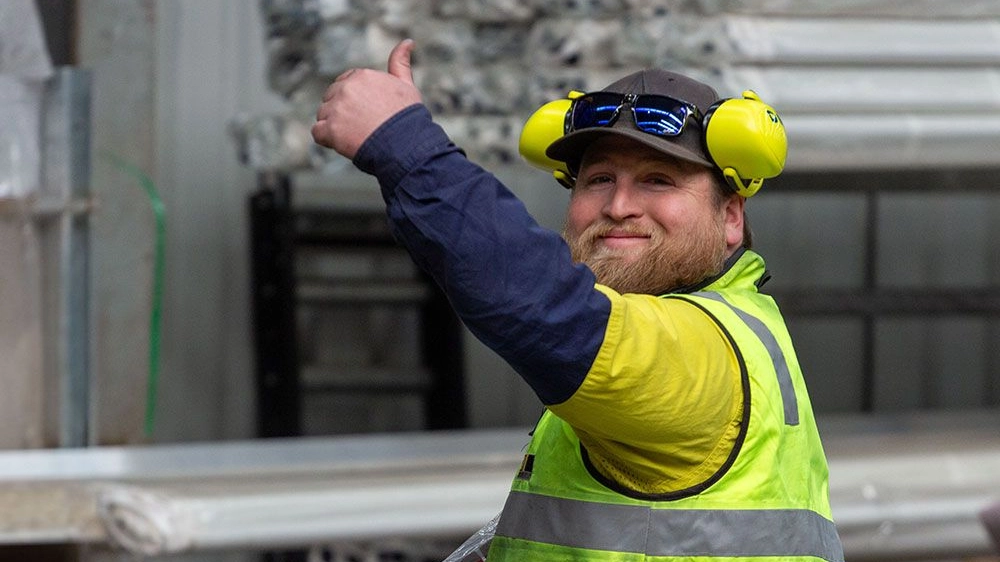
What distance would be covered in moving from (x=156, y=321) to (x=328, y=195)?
1216 mm

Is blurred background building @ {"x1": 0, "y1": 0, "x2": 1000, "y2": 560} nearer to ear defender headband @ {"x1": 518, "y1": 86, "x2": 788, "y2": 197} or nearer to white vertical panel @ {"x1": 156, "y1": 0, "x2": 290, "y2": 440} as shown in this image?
white vertical panel @ {"x1": 156, "y1": 0, "x2": 290, "y2": 440}

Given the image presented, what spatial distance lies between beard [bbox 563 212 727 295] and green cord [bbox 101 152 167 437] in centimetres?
311

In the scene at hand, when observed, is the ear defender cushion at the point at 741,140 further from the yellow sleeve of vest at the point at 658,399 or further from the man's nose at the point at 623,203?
the yellow sleeve of vest at the point at 658,399

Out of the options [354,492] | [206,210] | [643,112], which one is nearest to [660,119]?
[643,112]

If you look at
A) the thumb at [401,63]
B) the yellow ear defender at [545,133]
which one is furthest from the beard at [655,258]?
the thumb at [401,63]

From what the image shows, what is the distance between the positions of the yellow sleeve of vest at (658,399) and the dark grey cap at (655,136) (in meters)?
0.24

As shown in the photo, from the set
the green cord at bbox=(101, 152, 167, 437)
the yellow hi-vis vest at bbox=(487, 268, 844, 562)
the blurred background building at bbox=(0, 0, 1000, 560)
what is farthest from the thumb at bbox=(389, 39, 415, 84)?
the green cord at bbox=(101, 152, 167, 437)

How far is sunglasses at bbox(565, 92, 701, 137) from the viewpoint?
→ 6.09ft

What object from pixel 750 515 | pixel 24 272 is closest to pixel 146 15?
pixel 24 272

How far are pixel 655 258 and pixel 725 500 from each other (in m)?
0.35

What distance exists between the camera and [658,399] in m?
1.56

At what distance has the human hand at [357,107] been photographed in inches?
58.8

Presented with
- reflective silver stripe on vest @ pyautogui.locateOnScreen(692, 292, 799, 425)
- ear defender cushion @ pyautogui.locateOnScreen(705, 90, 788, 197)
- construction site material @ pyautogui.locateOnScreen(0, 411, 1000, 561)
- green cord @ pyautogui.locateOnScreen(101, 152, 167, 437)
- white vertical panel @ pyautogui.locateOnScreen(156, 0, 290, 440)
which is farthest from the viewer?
white vertical panel @ pyautogui.locateOnScreen(156, 0, 290, 440)

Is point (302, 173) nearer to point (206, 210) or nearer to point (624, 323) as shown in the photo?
point (206, 210)
